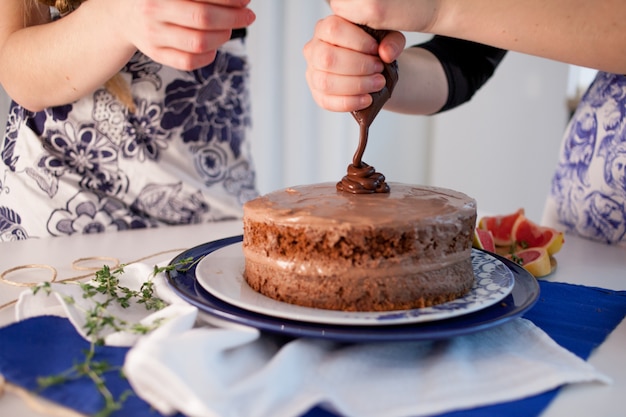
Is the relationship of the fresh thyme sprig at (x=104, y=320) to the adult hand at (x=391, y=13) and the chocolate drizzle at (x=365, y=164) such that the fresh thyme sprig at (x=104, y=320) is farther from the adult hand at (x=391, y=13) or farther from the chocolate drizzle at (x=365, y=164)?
the adult hand at (x=391, y=13)

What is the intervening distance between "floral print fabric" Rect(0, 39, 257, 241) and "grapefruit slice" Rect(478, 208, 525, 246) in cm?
90

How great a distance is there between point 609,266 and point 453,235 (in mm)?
688

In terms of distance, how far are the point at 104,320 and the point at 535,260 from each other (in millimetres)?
1005

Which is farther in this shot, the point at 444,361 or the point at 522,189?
the point at 522,189

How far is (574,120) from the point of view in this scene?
1.88 m

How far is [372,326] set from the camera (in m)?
0.93

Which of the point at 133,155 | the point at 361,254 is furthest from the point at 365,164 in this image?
the point at 133,155

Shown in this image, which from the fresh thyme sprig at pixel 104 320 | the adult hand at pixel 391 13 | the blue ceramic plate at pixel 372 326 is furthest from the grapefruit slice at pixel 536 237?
the fresh thyme sprig at pixel 104 320

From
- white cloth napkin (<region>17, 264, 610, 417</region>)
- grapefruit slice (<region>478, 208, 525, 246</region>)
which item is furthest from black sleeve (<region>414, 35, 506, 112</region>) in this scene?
white cloth napkin (<region>17, 264, 610, 417</region>)

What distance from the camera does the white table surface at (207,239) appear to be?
2.66 ft

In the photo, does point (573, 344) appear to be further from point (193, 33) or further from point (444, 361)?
point (193, 33)

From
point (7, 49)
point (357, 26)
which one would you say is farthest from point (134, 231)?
point (357, 26)

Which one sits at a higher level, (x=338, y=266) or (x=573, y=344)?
(x=338, y=266)

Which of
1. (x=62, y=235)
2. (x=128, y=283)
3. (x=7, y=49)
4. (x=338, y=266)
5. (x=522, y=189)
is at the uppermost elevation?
(x=7, y=49)
